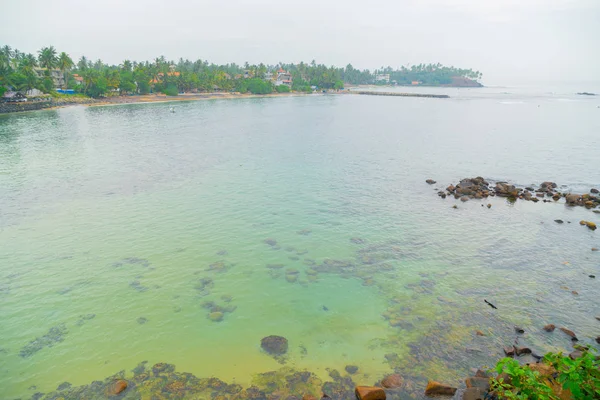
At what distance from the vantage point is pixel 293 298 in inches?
663

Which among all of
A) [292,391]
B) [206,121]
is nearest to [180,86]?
[206,121]

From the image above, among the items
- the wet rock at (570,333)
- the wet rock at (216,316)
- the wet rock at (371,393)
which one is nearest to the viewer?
the wet rock at (371,393)

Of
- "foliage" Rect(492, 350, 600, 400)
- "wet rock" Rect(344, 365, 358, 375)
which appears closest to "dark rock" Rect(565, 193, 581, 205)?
"foliage" Rect(492, 350, 600, 400)

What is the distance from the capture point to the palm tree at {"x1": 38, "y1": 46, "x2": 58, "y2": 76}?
4328 inches

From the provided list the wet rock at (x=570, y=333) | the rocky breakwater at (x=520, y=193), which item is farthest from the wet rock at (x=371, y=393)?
the rocky breakwater at (x=520, y=193)

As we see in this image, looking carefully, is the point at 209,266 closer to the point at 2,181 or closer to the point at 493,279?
the point at 493,279

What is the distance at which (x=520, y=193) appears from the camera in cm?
3219

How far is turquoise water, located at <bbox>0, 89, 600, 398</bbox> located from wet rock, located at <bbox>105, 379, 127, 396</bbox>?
0.85m

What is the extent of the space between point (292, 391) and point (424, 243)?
14077 mm

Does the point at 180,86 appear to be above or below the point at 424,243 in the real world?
above

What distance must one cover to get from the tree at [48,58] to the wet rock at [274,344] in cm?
13253

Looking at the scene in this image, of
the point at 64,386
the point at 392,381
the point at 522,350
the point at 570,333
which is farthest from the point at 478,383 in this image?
the point at 64,386

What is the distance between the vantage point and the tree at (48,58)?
361 feet

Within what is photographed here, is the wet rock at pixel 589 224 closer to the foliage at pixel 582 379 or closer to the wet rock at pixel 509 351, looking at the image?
the wet rock at pixel 509 351
